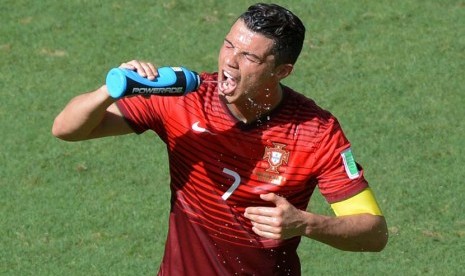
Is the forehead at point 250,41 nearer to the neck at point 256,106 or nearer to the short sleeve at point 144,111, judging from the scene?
the neck at point 256,106

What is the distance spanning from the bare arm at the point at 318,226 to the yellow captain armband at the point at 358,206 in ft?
0.13

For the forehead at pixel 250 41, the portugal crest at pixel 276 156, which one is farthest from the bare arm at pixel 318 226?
the forehead at pixel 250 41

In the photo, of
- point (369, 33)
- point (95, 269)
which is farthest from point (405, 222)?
point (369, 33)

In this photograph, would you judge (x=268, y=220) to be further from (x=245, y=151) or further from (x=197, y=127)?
(x=197, y=127)

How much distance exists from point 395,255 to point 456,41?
133 inches

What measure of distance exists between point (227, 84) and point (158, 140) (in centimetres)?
454

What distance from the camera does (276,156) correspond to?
229 inches

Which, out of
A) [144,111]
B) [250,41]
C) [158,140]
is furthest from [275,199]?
[158,140]

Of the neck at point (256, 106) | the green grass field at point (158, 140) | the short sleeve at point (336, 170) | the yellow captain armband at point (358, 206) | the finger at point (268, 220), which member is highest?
the neck at point (256, 106)

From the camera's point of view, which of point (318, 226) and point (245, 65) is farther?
point (245, 65)

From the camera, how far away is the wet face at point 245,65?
5.61 m

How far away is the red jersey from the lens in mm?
5812

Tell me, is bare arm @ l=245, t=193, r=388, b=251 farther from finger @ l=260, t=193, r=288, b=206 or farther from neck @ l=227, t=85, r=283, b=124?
neck @ l=227, t=85, r=283, b=124

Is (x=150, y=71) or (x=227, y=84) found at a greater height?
(x=150, y=71)
